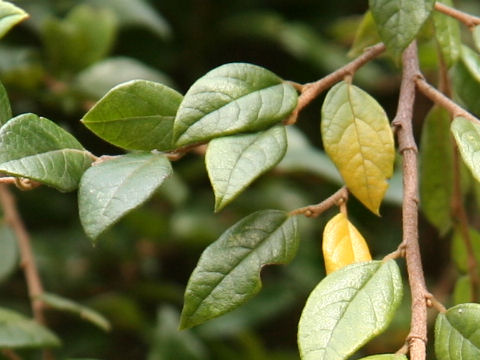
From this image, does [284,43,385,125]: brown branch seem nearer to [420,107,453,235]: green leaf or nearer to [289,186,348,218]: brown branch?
[289,186,348,218]: brown branch

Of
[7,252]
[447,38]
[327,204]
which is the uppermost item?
[447,38]

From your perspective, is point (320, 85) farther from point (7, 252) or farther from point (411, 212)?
point (7, 252)

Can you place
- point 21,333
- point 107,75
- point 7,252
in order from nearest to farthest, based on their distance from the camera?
point 21,333, point 7,252, point 107,75

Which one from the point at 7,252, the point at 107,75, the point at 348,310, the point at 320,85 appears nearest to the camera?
the point at 348,310

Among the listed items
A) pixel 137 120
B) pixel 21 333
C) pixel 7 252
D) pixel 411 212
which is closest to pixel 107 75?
Result: pixel 7 252

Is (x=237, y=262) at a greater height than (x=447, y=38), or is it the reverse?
(x=447, y=38)

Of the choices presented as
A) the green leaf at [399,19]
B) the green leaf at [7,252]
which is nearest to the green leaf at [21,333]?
the green leaf at [7,252]

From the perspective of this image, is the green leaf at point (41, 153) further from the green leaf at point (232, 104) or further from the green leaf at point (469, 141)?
the green leaf at point (469, 141)
